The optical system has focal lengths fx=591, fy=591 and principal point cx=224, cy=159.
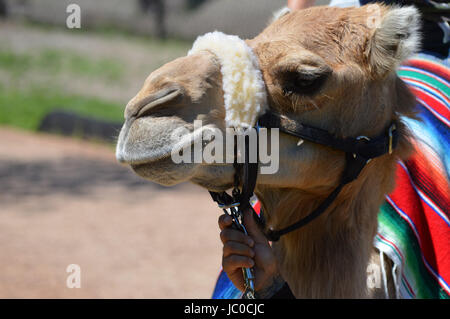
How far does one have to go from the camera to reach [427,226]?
2715mm

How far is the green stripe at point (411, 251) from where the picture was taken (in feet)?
8.62

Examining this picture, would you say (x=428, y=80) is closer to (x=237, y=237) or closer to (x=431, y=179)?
(x=431, y=179)

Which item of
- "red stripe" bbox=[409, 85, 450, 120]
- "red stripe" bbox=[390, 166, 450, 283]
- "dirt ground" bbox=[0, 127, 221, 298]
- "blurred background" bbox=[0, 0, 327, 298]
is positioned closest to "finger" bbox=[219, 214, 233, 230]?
"red stripe" bbox=[390, 166, 450, 283]

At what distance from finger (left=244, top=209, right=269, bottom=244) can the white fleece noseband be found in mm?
337

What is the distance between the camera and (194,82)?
1.91m

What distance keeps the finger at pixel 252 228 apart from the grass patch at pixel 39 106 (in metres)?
8.70

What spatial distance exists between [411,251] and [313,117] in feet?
3.16

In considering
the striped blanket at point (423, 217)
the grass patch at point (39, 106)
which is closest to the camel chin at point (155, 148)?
the striped blanket at point (423, 217)

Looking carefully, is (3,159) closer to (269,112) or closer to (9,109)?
(9,109)

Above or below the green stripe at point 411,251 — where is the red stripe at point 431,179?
above

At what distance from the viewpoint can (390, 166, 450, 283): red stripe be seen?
260 centimetres

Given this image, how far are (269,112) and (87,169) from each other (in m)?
7.04

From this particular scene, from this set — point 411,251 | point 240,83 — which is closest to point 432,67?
point 411,251

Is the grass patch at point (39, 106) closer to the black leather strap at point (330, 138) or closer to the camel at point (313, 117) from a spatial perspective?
the camel at point (313, 117)
